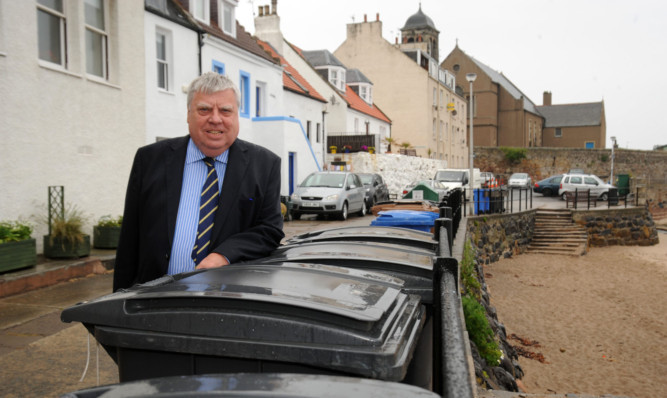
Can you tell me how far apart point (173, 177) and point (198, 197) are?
162mm

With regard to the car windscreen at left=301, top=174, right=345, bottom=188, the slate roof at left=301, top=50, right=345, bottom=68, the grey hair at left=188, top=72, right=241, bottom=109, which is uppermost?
the slate roof at left=301, top=50, right=345, bottom=68

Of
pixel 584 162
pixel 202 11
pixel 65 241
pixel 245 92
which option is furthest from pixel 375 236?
pixel 584 162

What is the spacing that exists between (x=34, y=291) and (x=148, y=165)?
579cm

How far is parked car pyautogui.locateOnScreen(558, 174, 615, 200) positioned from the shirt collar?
36.7 m

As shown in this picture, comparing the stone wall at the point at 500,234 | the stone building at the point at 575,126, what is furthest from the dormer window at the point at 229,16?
the stone building at the point at 575,126

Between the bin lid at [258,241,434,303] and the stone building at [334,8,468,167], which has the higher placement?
the stone building at [334,8,468,167]

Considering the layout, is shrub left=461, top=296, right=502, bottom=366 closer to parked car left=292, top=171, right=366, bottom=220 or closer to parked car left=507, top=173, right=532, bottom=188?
parked car left=292, top=171, right=366, bottom=220

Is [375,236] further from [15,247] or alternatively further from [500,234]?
[500,234]

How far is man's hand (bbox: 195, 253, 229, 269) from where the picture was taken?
8.20 feet

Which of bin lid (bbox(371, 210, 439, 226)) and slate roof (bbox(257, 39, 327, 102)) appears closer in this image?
bin lid (bbox(371, 210, 439, 226))

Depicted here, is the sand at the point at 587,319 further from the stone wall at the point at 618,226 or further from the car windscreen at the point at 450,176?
the car windscreen at the point at 450,176

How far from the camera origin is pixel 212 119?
269 centimetres

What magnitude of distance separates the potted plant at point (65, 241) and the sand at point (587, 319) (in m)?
7.61

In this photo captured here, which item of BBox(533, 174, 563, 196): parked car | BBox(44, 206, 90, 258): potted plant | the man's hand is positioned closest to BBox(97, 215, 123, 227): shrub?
BBox(44, 206, 90, 258): potted plant
